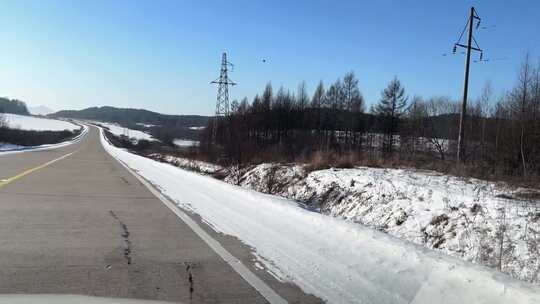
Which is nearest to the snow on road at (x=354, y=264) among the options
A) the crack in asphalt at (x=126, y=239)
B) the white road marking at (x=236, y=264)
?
the white road marking at (x=236, y=264)

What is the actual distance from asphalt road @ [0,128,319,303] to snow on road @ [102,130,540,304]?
38cm

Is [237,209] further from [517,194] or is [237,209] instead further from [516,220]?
[517,194]

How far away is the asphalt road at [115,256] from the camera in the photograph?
467 centimetres

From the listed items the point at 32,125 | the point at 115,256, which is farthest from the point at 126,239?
the point at 32,125

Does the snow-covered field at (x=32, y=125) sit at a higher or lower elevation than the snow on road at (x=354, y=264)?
lower

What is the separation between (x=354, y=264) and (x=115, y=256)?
3027 mm

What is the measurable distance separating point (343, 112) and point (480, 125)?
1663 inches

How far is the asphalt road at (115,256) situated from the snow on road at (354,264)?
0.38 m

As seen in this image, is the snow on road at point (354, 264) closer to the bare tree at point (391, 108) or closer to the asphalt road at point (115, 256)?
the asphalt road at point (115, 256)

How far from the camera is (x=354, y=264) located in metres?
5.90

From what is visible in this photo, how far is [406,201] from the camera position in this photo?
11477 millimetres

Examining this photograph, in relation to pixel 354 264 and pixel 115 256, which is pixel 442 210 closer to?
pixel 354 264

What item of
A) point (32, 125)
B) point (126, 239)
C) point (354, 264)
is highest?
point (354, 264)

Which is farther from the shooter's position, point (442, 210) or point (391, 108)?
point (391, 108)
